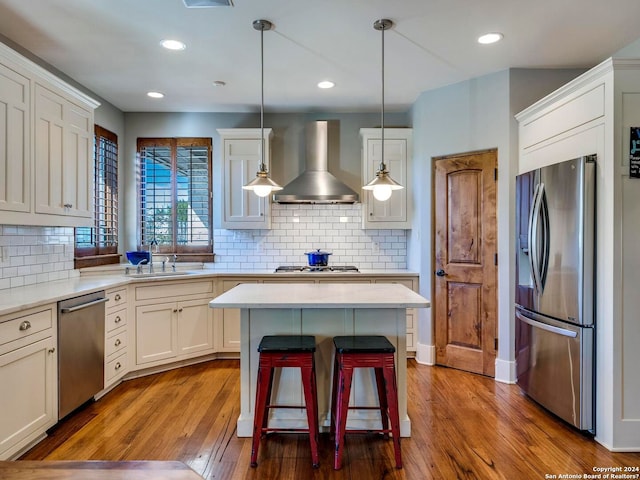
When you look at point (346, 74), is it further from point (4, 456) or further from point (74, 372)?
point (4, 456)

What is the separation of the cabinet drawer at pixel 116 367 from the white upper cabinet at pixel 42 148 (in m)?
1.17

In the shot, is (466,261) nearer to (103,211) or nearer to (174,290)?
(174,290)

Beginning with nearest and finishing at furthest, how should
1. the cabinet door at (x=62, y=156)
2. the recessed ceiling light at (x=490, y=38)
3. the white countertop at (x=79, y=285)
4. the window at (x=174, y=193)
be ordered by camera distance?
the white countertop at (x=79, y=285)
the cabinet door at (x=62, y=156)
the recessed ceiling light at (x=490, y=38)
the window at (x=174, y=193)

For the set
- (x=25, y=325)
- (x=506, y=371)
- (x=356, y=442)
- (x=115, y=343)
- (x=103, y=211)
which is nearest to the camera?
(x=25, y=325)

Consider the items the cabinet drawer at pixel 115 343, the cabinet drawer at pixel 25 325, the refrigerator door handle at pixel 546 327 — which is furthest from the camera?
the cabinet drawer at pixel 115 343

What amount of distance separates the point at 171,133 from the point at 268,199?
4.73 ft

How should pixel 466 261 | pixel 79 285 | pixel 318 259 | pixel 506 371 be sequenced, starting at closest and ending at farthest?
pixel 79 285
pixel 506 371
pixel 466 261
pixel 318 259

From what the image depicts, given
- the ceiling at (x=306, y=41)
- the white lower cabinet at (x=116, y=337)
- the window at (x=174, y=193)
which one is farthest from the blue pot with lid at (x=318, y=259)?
the white lower cabinet at (x=116, y=337)

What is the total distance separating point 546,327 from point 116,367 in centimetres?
341

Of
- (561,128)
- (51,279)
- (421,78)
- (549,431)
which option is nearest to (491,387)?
(549,431)

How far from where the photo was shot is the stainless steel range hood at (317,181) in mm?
4227

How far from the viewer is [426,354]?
13.1 feet

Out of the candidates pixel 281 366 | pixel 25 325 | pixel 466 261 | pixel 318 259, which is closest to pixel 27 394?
pixel 25 325

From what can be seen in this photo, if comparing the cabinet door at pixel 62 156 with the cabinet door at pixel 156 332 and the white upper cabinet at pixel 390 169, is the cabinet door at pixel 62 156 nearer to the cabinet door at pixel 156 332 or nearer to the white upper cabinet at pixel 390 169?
the cabinet door at pixel 156 332
